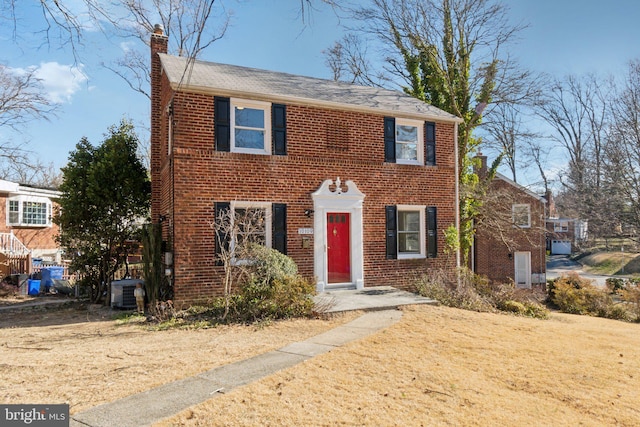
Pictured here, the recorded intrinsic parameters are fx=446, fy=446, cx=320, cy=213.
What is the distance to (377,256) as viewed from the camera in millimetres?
13344

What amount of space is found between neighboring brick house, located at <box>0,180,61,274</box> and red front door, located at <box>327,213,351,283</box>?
40.7 ft

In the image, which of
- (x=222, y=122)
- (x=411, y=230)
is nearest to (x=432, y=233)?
(x=411, y=230)

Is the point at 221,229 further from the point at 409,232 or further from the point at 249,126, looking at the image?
the point at 409,232

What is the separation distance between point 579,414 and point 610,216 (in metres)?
23.1

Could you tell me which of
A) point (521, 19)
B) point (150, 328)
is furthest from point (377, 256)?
point (521, 19)

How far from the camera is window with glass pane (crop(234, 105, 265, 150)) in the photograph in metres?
11.8

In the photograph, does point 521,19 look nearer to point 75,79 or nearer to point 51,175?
point 75,79

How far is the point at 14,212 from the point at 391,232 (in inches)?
671

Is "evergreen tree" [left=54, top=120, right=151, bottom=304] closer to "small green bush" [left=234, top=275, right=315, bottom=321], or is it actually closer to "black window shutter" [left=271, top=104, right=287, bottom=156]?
"black window shutter" [left=271, top=104, right=287, bottom=156]

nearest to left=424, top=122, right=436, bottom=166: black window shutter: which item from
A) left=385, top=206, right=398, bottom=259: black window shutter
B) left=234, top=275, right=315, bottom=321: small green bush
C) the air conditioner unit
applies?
left=385, top=206, right=398, bottom=259: black window shutter

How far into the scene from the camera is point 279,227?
12.0 meters

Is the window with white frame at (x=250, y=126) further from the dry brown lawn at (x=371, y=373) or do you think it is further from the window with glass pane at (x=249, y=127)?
the dry brown lawn at (x=371, y=373)

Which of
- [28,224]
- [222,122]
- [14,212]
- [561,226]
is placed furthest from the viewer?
[561,226]

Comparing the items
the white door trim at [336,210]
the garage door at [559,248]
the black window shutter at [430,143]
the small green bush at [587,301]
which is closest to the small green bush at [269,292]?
the white door trim at [336,210]
